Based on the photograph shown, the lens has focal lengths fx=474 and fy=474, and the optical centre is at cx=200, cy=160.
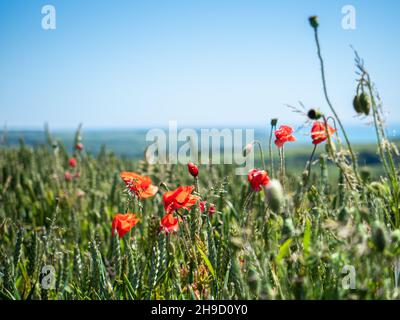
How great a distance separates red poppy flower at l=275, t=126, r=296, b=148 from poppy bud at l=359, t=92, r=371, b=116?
413 millimetres

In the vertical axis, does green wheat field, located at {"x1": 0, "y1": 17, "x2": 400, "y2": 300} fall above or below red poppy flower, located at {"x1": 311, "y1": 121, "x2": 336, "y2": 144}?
below

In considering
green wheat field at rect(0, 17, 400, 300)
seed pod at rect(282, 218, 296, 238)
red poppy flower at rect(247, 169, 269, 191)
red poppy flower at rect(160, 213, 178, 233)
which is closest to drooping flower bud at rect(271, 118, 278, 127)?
green wheat field at rect(0, 17, 400, 300)

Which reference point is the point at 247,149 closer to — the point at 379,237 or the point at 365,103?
the point at 365,103

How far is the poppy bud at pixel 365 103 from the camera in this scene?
4.28 feet

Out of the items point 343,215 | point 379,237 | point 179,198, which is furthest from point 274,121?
point 379,237

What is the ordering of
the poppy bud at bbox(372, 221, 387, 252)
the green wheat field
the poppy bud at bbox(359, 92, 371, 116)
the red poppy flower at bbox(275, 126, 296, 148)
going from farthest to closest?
the red poppy flower at bbox(275, 126, 296, 148) → the poppy bud at bbox(359, 92, 371, 116) → the green wheat field → the poppy bud at bbox(372, 221, 387, 252)

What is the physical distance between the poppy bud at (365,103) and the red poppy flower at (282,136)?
1.35 ft

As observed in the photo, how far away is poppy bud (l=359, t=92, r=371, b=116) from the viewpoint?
1304mm

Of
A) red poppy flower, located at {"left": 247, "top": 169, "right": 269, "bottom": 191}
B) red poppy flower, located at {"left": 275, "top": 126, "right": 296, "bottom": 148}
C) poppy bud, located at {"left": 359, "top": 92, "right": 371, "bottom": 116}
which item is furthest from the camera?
red poppy flower, located at {"left": 275, "top": 126, "right": 296, "bottom": 148}

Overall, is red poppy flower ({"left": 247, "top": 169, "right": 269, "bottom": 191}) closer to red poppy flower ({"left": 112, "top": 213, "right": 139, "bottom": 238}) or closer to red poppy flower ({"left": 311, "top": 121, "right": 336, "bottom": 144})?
red poppy flower ({"left": 311, "top": 121, "right": 336, "bottom": 144})

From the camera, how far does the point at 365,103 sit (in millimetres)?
1305

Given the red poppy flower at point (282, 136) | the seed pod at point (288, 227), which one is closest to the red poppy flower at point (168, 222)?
the red poppy flower at point (282, 136)
